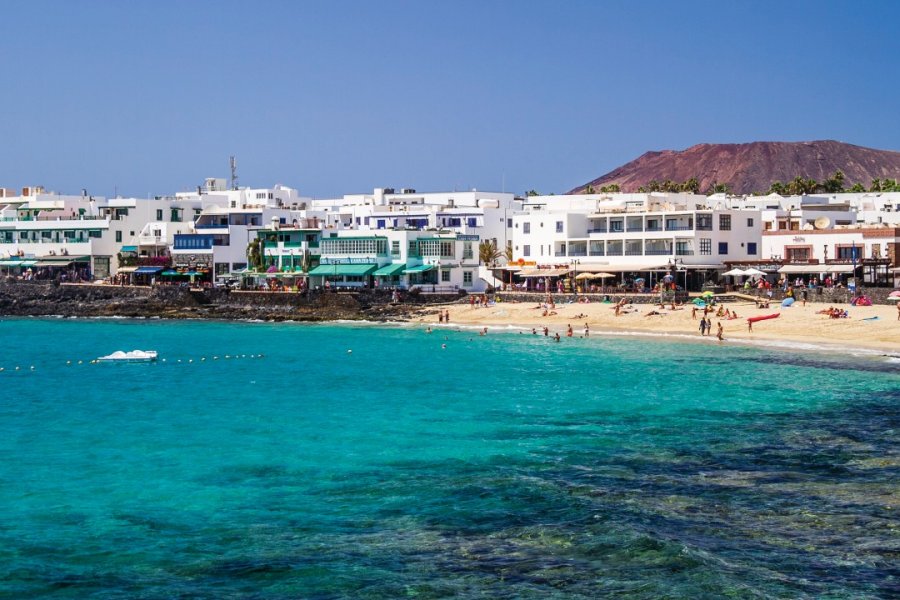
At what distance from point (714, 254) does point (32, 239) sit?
7099 cm

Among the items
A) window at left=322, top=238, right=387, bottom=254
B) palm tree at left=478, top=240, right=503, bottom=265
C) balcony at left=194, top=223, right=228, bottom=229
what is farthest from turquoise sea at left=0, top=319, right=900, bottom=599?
balcony at left=194, top=223, right=228, bottom=229

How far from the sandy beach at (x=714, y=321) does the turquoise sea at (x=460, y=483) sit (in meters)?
9.21

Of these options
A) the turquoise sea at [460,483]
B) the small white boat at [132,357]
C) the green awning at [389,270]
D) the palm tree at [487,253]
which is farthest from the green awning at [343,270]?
the turquoise sea at [460,483]

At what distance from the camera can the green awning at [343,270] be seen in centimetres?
9112

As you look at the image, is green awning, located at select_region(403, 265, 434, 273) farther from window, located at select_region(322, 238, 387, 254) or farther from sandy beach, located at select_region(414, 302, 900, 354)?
sandy beach, located at select_region(414, 302, 900, 354)

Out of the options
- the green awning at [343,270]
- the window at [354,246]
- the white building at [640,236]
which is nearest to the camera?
the white building at [640,236]

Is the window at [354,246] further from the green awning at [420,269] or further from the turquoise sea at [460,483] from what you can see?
the turquoise sea at [460,483]

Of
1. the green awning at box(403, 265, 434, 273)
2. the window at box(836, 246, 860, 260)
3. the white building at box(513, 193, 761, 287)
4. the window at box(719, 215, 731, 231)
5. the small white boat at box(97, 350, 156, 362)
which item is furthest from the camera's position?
the green awning at box(403, 265, 434, 273)

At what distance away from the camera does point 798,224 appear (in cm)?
9294

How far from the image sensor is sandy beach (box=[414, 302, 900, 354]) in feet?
198

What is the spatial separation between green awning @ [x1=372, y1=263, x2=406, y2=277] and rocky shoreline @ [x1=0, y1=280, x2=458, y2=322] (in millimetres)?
2032

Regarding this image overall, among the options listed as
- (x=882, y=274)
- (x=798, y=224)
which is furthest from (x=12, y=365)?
(x=798, y=224)

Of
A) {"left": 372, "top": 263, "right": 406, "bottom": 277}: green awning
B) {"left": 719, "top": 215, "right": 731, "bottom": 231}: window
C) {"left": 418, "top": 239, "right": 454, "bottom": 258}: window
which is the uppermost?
{"left": 719, "top": 215, "right": 731, "bottom": 231}: window

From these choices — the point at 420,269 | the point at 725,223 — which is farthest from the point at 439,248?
the point at 725,223
